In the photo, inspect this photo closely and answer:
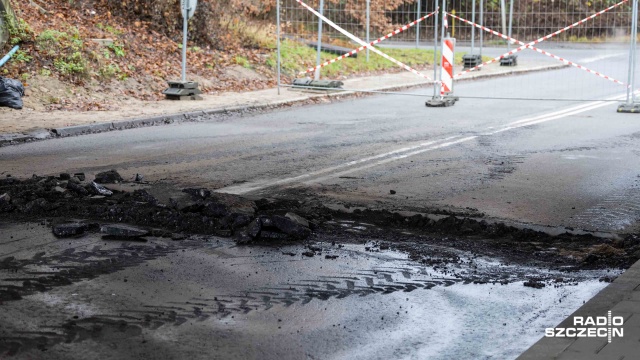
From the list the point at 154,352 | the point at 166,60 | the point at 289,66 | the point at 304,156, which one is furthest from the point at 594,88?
the point at 154,352

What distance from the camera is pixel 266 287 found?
20.9 feet

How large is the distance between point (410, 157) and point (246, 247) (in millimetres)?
4941

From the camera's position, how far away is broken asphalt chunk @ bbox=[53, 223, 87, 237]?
302 inches

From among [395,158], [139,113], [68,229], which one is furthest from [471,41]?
[68,229]

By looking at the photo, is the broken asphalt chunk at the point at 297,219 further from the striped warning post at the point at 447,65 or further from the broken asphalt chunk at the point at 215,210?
the striped warning post at the point at 447,65

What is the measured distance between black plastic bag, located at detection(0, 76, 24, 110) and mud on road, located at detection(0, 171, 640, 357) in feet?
17.8

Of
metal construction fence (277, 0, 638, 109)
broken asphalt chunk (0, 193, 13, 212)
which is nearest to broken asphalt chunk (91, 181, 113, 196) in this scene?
broken asphalt chunk (0, 193, 13, 212)

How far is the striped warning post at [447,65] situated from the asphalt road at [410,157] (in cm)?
73

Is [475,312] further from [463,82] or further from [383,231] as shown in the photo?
[463,82]

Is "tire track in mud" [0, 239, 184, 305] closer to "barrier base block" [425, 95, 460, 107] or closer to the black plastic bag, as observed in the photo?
the black plastic bag

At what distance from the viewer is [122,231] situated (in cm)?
763

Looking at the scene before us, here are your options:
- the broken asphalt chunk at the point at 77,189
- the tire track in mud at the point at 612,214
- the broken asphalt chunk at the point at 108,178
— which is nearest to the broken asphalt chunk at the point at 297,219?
the broken asphalt chunk at the point at 77,189

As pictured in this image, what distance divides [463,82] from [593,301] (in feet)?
62.1

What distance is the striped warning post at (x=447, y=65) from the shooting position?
60.1 feet
